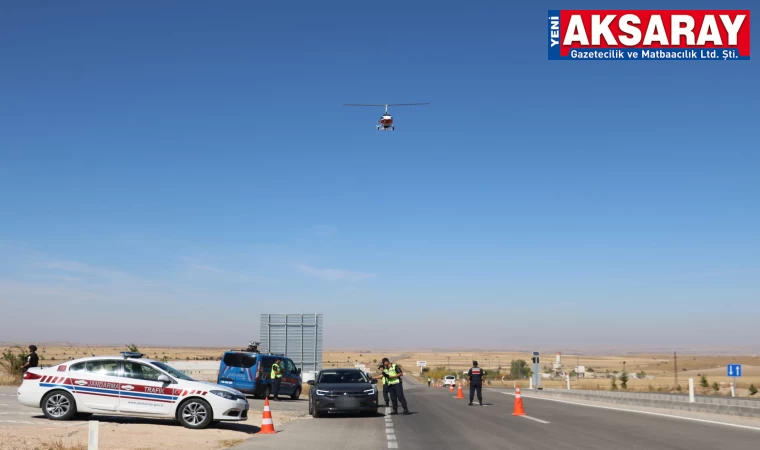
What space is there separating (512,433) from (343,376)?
7.07 meters

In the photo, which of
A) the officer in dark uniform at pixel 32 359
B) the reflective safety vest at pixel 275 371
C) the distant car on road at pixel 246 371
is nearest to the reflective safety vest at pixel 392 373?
the reflective safety vest at pixel 275 371

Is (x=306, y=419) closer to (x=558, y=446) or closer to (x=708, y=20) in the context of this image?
(x=558, y=446)

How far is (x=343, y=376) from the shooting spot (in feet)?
73.2

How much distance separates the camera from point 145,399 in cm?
1677

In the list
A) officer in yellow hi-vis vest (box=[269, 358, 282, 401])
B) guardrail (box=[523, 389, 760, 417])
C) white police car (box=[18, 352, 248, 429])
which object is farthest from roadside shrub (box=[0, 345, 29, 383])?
guardrail (box=[523, 389, 760, 417])

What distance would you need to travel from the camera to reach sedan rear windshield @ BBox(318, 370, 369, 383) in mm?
22016

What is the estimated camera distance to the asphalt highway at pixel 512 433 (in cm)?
1395

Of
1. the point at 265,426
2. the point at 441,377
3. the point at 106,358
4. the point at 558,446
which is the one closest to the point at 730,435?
the point at 558,446

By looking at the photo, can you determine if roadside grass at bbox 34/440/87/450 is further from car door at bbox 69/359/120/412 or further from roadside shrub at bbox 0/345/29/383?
roadside shrub at bbox 0/345/29/383

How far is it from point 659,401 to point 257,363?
Answer: 15373 millimetres

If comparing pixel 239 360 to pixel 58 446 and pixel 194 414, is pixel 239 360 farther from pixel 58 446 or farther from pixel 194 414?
pixel 58 446

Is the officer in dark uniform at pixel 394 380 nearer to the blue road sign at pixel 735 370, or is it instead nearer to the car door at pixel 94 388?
the car door at pixel 94 388

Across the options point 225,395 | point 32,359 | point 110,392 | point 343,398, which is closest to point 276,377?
point 343,398

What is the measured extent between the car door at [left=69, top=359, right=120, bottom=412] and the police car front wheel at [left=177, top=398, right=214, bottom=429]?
151 centimetres
